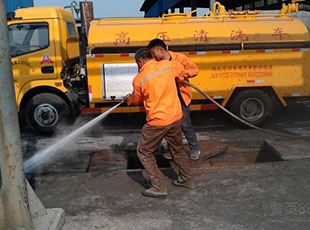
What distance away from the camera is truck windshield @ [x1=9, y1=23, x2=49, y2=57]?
6484 mm

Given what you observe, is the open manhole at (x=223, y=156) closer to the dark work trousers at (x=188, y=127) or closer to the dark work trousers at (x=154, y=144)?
the dark work trousers at (x=188, y=127)

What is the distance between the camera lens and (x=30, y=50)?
6535 mm

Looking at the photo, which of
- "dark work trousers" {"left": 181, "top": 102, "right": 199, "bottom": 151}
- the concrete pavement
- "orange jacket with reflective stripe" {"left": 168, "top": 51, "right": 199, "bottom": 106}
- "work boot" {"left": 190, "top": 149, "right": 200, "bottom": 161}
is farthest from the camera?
"work boot" {"left": 190, "top": 149, "right": 200, "bottom": 161}

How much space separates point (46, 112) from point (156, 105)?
379cm

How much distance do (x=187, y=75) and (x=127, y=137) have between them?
263 cm

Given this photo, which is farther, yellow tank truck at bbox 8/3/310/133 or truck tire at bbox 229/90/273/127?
truck tire at bbox 229/90/273/127

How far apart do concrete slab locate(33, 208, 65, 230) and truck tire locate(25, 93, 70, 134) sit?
12.1 ft

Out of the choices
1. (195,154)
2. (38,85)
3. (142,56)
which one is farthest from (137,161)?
(38,85)

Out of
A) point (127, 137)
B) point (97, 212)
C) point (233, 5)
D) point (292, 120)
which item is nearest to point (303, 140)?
point (292, 120)

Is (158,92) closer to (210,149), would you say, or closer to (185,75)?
(185,75)

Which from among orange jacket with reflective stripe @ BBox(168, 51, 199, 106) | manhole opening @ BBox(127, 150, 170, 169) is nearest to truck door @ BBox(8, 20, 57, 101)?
manhole opening @ BBox(127, 150, 170, 169)

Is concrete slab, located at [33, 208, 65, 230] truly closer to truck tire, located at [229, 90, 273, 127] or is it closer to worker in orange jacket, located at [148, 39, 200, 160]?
worker in orange jacket, located at [148, 39, 200, 160]

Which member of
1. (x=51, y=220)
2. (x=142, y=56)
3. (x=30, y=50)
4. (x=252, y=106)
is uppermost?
(x=30, y=50)

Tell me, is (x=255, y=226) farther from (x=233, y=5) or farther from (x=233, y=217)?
(x=233, y=5)
